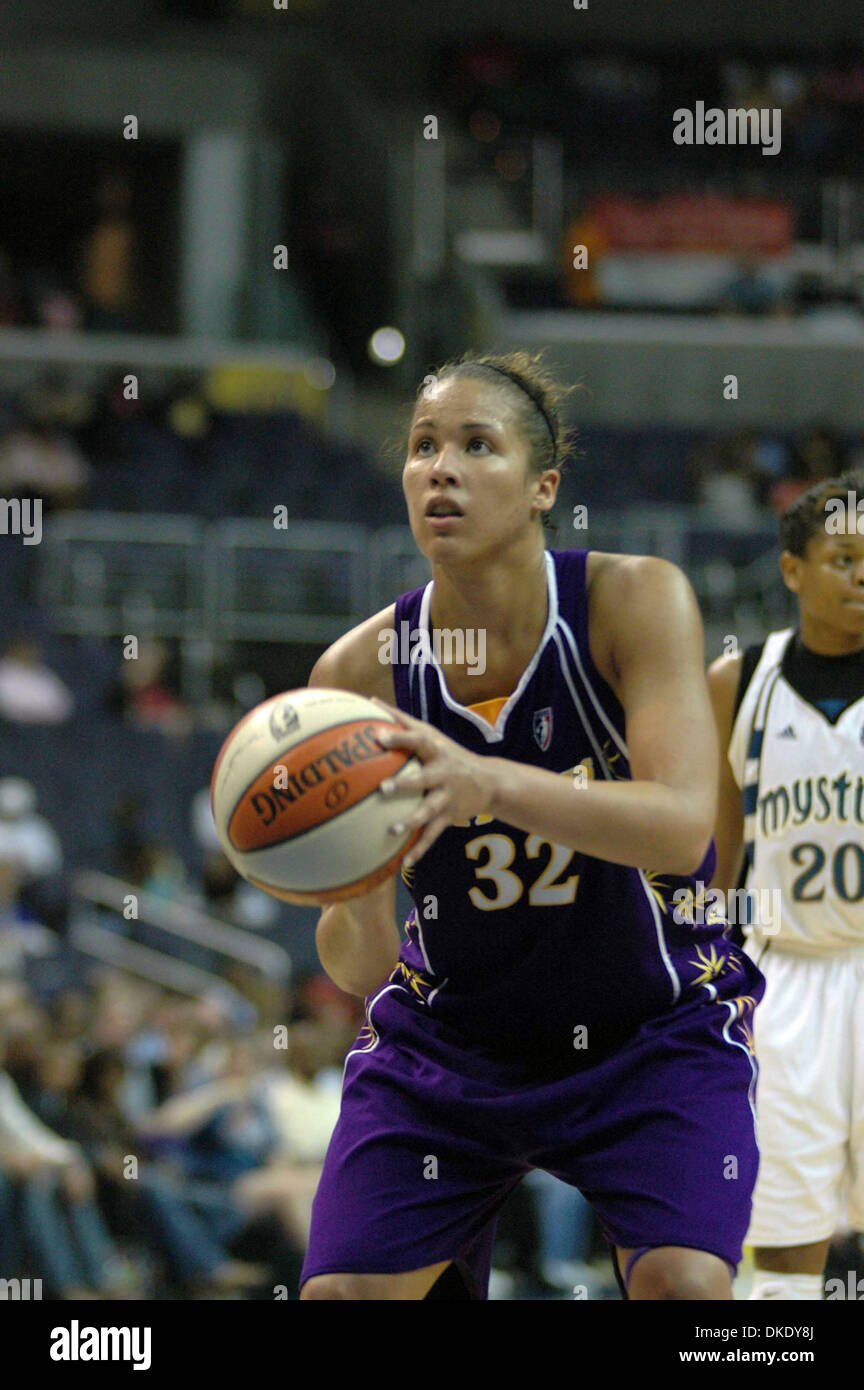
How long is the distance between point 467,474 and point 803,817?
157 centimetres

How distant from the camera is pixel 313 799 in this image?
9.18 ft

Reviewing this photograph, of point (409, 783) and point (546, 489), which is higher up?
point (546, 489)

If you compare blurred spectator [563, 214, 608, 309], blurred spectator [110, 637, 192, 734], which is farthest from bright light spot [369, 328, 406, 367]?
blurred spectator [110, 637, 192, 734]

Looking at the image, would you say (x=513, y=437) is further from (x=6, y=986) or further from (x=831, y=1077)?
(x=6, y=986)

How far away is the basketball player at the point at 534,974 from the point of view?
3.05 m

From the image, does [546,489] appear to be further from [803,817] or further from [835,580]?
[803,817]

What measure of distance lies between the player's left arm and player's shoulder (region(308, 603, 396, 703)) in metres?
0.43

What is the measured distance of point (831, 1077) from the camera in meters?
4.23

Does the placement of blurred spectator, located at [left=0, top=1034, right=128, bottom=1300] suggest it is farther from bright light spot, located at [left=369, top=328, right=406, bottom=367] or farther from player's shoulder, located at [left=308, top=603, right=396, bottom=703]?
bright light spot, located at [left=369, top=328, right=406, bottom=367]

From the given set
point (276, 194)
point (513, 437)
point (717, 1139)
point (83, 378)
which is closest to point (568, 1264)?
point (717, 1139)

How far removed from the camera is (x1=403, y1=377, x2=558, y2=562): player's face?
3.12 m

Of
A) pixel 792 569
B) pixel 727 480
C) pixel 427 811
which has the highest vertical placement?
pixel 727 480

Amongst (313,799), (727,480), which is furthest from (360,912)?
(727,480)

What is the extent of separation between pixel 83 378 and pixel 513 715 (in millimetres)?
13071
